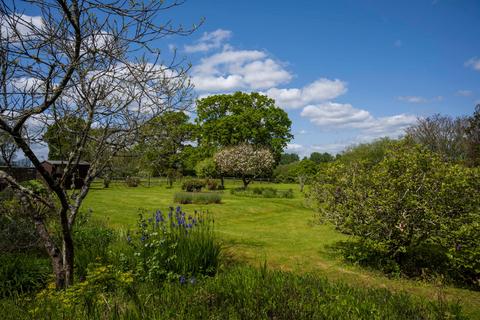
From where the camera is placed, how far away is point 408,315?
437 centimetres

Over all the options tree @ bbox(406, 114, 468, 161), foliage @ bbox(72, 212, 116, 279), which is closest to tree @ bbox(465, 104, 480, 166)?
tree @ bbox(406, 114, 468, 161)

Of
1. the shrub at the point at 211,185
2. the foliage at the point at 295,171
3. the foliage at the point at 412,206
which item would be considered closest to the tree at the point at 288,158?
the foliage at the point at 295,171

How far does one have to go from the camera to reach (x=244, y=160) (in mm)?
36344

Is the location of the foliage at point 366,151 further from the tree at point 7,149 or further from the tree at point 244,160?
the tree at point 7,149

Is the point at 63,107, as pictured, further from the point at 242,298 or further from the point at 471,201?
the point at 471,201

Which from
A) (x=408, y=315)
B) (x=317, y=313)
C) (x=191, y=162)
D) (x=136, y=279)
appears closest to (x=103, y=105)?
(x=136, y=279)

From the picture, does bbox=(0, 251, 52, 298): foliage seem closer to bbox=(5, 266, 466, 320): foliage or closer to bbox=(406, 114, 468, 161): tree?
bbox=(5, 266, 466, 320): foliage

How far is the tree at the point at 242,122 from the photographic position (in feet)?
132

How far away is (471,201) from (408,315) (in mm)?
4547

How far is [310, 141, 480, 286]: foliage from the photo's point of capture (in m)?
7.39

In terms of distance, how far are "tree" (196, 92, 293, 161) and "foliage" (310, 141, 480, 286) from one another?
104ft

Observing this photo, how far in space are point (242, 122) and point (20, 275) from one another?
34838mm

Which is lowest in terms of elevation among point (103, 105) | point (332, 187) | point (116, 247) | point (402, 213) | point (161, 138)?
point (116, 247)

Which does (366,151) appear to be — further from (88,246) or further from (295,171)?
(88,246)
